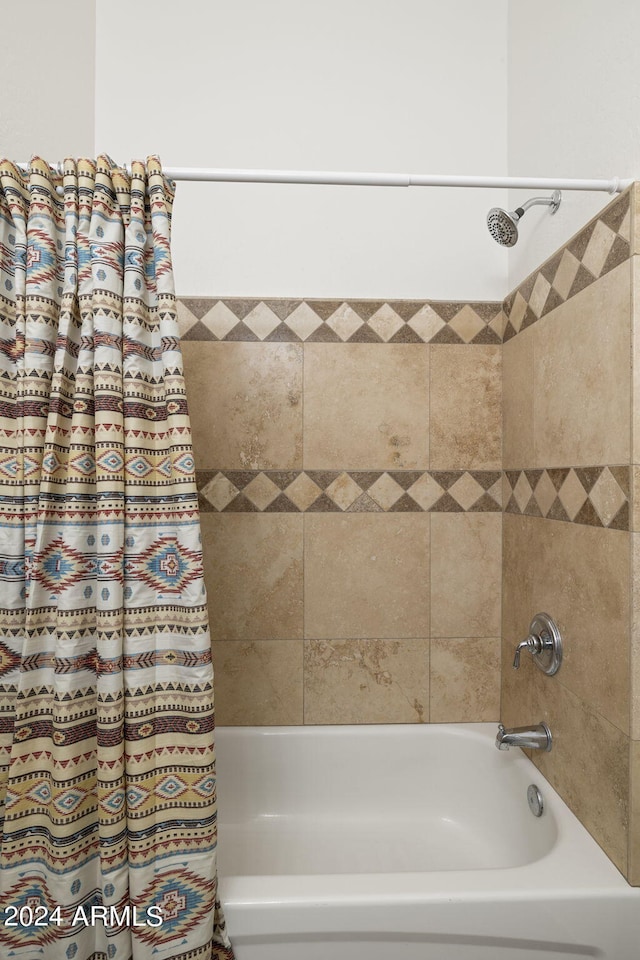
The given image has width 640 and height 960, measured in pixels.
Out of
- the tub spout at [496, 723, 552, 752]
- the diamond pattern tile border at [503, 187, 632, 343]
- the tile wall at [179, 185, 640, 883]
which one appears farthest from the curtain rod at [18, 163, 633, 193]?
the tub spout at [496, 723, 552, 752]

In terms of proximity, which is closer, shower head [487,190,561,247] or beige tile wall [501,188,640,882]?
beige tile wall [501,188,640,882]

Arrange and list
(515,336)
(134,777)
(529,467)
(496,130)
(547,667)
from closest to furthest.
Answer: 1. (134,777)
2. (547,667)
3. (529,467)
4. (515,336)
5. (496,130)

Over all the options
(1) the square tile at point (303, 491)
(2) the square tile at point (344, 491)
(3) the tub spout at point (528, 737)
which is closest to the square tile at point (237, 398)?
(1) the square tile at point (303, 491)

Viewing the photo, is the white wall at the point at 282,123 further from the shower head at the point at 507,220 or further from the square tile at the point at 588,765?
the square tile at the point at 588,765

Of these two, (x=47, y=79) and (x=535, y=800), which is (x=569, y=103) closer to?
(x=47, y=79)

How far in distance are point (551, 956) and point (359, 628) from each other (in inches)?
33.8

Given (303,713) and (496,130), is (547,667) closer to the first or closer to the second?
(303,713)

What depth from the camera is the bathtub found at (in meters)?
0.94

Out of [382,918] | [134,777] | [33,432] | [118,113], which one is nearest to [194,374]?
[33,432]

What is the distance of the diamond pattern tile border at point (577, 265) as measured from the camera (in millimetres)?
1005

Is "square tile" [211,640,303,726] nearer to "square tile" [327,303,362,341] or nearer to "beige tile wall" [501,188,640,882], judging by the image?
"beige tile wall" [501,188,640,882]

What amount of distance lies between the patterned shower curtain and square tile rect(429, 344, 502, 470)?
3.05ft

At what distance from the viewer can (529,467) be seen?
1.43 meters

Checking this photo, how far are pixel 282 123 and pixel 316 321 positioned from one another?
653 millimetres
